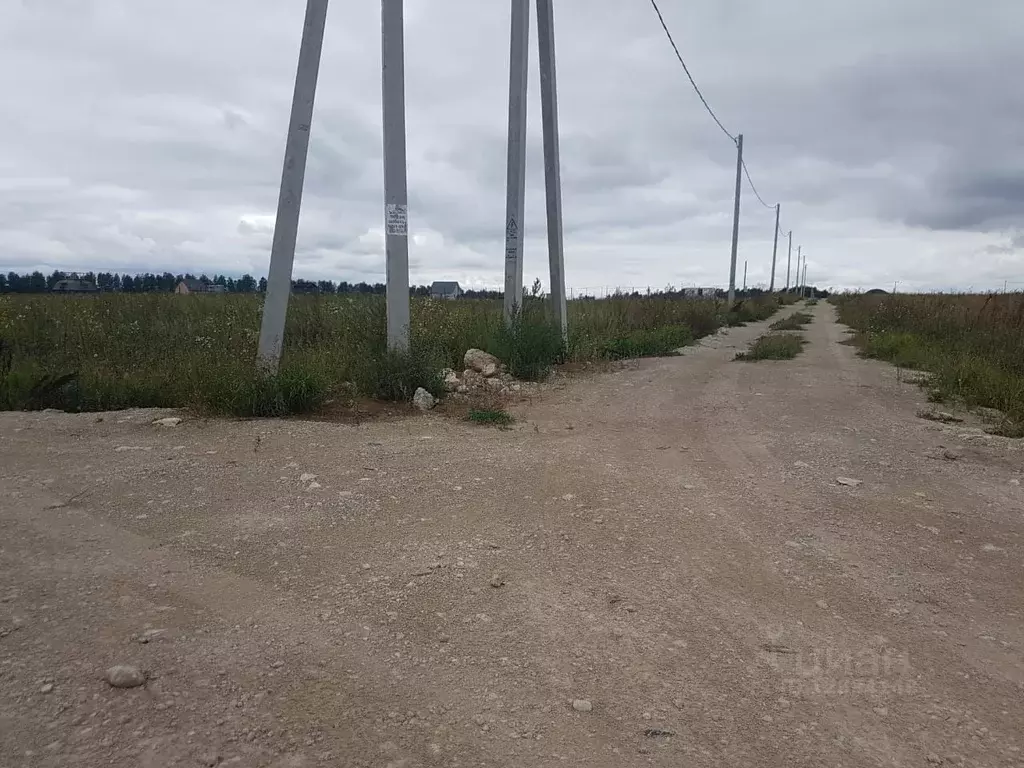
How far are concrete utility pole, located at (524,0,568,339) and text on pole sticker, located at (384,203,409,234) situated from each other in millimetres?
3505

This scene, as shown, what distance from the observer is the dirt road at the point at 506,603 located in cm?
204

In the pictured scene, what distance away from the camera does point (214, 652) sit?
7.90 ft

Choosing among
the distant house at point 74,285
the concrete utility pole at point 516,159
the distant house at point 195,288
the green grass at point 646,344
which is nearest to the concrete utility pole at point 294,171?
the concrete utility pole at point 516,159

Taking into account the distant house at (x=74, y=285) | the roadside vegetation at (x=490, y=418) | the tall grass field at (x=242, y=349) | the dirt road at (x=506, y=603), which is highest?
the distant house at (x=74, y=285)

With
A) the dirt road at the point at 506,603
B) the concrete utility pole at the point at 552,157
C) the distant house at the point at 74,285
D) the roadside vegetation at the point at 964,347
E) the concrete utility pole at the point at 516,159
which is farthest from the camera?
the distant house at the point at 74,285

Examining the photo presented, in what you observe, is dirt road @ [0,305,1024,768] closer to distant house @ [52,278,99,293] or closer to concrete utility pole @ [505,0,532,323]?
concrete utility pole @ [505,0,532,323]

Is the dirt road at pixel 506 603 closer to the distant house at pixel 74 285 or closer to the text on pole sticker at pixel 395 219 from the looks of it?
the text on pole sticker at pixel 395 219

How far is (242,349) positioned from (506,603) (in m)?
6.71

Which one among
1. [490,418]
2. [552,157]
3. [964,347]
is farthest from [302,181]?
[964,347]

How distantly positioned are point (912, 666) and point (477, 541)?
1.90 metres

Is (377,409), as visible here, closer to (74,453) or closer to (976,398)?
(74,453)

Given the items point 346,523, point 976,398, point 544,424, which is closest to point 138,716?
point 346,523

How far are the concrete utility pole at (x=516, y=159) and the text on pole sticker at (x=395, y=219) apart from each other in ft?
8.33

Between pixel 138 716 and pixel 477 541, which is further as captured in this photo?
pixel 477 541
